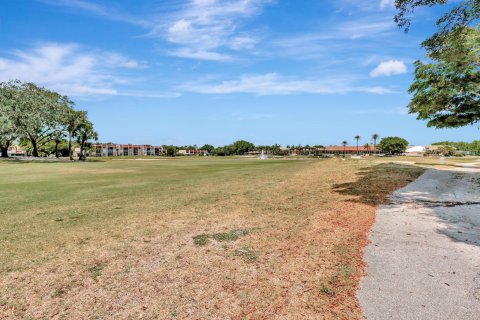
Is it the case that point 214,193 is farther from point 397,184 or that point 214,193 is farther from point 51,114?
point 51,114

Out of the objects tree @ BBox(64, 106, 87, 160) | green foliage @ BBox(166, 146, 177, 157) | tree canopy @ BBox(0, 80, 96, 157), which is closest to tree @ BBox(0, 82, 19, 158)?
tree canopy @ BBox(0, 80, 96, 157)

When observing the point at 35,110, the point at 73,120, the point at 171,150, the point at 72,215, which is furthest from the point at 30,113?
the point at 171,150

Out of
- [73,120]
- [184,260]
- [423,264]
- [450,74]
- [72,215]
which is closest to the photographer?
[423,264]

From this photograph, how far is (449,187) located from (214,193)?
38.9 ft

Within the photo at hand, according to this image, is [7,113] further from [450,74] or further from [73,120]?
[450,74]

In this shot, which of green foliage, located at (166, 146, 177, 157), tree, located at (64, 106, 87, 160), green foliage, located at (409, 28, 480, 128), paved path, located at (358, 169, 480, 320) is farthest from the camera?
green foliage, located at (166, 146, 177, 157)

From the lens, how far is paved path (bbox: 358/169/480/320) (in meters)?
4.63

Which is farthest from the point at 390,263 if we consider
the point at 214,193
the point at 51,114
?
the point at 51,114

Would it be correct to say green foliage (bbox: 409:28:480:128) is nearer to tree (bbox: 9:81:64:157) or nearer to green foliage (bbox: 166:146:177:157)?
tree (bbox: 9:81:64:157)

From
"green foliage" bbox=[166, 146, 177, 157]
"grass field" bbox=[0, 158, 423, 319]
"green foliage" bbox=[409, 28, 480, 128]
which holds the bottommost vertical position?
"grass field" bbox=[0, 158, 423, 319]

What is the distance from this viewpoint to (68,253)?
7.09m

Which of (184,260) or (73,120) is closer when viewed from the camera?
(184,260)

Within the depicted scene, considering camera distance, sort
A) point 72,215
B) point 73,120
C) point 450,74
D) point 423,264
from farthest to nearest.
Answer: point 73,120
point 450,74
point 72,215
point 423,264

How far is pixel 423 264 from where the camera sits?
6160mm
